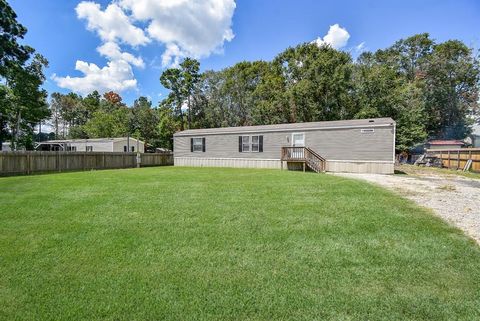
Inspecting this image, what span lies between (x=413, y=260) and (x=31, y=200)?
24.6 feet

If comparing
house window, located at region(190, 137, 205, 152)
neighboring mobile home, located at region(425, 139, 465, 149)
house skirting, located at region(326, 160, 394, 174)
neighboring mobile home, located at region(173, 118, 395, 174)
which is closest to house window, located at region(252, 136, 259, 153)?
Result: neighboring mobile home, located at region(173, 118, 395, 174)

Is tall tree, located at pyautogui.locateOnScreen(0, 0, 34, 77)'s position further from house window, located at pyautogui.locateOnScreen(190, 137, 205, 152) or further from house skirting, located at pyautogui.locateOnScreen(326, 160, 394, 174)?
house skirting, located at pyautogui.locateOnScreen(326, 160, 394, 174)

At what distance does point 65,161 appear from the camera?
15469 mm

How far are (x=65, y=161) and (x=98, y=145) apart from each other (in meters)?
11.6

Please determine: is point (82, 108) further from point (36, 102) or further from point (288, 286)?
point (288, 286)

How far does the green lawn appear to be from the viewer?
7.69 feet

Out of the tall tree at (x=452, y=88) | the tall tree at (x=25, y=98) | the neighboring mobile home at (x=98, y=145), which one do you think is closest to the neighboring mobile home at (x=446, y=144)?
the tall tree at (x=452, y=88)

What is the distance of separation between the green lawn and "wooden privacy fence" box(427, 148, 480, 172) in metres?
13.1

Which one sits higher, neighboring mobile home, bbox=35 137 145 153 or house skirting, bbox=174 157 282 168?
neighboring mobile home, bbox=35 137 145 153

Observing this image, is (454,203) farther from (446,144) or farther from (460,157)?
(446,144)

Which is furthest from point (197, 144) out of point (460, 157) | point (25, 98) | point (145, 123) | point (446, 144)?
point (446, 144)

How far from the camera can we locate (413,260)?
3275 millimetres

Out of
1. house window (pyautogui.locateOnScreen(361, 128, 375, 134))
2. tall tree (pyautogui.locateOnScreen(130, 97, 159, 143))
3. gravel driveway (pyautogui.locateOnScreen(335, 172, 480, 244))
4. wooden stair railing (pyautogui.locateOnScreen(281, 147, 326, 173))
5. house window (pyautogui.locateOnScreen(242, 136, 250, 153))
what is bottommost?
gravel driveway (pyautogui.locateOnScreen(335, 172, 480, 244))

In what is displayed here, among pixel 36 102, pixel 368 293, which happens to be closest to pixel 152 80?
pixel 36 102
